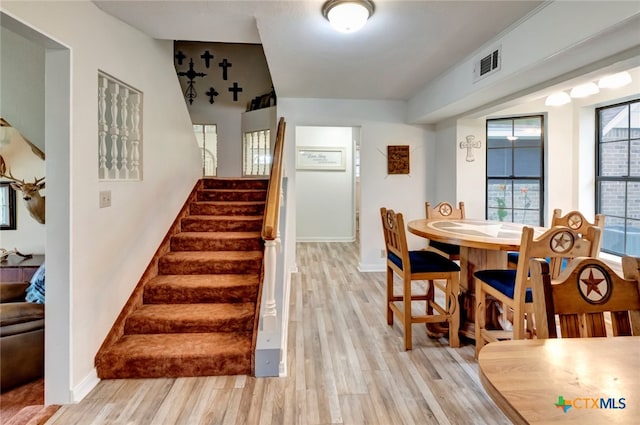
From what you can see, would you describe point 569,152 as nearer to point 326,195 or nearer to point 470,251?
point 470,251

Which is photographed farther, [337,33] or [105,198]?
[337,33]

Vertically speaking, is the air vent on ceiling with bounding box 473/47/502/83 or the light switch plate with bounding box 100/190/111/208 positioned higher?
the air vent on ceiling with bounding box 473/47/502/83

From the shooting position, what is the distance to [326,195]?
7.14 meters

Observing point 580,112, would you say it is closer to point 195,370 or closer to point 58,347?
point 195,370

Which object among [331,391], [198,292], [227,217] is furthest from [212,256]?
[331,391]

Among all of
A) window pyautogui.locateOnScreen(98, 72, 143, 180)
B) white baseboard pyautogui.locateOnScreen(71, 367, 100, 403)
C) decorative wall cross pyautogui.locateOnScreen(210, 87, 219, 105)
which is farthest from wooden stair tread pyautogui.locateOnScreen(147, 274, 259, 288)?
decorative wall cross pyautogui.locateOnScreen(210, 87, 219, 105)

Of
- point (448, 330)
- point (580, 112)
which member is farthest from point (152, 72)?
point (580, 112)

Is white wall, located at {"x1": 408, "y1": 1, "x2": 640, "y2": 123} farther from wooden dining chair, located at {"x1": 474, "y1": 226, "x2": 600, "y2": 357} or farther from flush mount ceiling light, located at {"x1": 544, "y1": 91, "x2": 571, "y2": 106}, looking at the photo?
wooden dining chair, located at {"x1": 474, "y1": 226, "x2": 600, "y2": 357}

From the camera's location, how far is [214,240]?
336cm

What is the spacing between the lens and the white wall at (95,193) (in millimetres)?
1920

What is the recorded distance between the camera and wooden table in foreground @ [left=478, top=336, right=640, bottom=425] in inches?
27.2

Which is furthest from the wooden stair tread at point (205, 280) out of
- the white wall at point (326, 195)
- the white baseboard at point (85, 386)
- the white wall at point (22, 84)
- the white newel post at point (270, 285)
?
the white wall at point (326, 195)

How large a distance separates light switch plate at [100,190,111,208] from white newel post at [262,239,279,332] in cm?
112

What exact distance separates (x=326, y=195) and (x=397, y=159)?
2.62m
